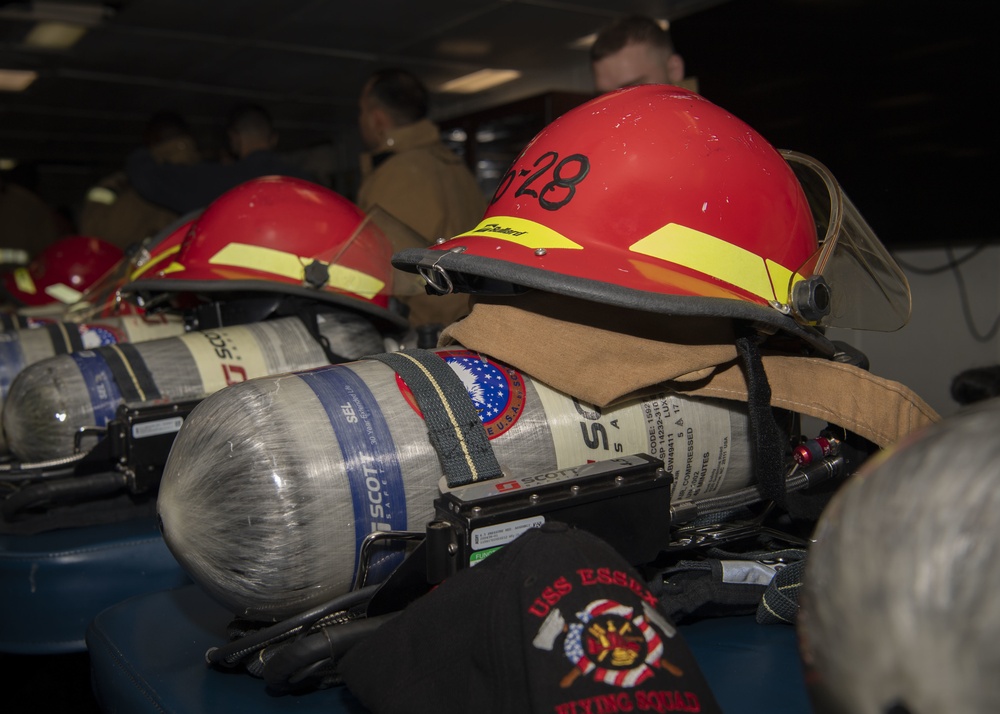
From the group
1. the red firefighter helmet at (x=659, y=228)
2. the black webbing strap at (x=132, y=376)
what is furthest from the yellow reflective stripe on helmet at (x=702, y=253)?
the black webbing strap at (x=132, y=376)

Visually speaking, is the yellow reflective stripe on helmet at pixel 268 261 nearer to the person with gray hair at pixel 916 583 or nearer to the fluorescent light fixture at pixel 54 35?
the person with gray hair at pixel 916 583

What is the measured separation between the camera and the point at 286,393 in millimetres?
906

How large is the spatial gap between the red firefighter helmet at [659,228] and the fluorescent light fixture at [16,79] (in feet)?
19.4

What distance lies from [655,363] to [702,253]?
0.14 m

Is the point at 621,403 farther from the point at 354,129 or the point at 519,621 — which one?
the point at 354,129

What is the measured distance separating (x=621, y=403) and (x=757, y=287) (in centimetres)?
21

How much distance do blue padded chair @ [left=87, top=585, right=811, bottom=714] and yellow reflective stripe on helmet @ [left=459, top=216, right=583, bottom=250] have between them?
0.48m

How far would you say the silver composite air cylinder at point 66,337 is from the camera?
1914 millimetres

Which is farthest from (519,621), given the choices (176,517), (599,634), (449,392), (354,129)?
(354,129)

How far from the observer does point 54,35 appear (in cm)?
493

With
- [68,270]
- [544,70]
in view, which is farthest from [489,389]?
[544,70]

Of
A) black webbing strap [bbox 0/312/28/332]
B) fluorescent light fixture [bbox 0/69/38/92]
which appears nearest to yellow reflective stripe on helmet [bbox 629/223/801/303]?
black webbing strap [bbox 0/312/28/332]

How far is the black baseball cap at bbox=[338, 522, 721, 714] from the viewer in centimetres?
64

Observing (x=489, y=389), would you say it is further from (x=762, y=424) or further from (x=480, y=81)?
(x=480, y=81)
